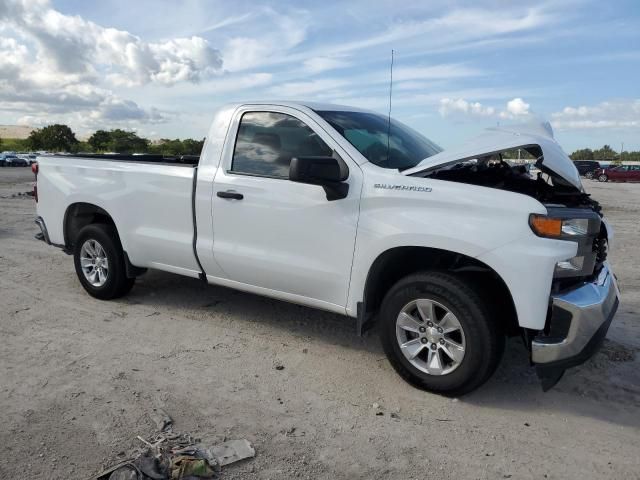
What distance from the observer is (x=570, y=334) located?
3.33 m

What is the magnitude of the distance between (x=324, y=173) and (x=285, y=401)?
1.55m

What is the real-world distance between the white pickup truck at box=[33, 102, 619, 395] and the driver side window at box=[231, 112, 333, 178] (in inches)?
0.5

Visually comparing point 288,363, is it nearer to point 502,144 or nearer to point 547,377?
point 547,377

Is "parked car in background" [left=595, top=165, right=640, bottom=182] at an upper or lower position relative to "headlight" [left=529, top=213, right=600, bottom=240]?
lower

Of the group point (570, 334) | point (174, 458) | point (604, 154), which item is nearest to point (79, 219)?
point (174, 458)

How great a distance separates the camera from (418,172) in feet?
12.4

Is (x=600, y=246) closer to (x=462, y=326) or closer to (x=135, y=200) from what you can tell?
(x=462, y=326)

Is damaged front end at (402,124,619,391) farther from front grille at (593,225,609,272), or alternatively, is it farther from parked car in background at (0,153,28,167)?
parked car in background at (0,153,28,167)

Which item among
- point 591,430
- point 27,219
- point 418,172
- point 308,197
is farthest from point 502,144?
point 27,219

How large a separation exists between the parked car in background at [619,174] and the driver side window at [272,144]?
119 ft

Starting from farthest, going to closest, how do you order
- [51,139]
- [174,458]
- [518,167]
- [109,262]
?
[51,139] < [109,262] < [518,167] < [174,458]

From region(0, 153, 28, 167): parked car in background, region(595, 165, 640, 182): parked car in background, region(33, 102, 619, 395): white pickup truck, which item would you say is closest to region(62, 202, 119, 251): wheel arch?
region(33, 102, 619, 395): white pickup truck

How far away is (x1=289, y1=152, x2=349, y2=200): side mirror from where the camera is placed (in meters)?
3.71

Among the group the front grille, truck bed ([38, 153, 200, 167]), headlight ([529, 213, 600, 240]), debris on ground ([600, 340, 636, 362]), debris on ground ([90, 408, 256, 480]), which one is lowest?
debris on ground ([90, 408, 256, 480])
